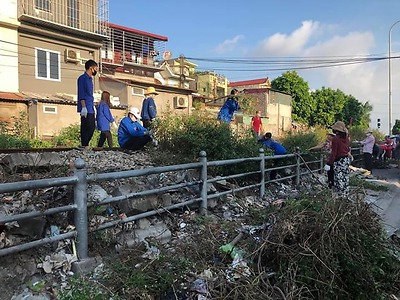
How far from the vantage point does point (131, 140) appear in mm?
7613

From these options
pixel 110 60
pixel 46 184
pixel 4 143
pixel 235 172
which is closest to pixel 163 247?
pixel 46 184

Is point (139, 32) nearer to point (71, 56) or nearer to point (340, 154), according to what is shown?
point (71, 56)

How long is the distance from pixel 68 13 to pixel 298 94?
30.5m

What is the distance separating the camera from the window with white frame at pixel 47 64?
19.5 m

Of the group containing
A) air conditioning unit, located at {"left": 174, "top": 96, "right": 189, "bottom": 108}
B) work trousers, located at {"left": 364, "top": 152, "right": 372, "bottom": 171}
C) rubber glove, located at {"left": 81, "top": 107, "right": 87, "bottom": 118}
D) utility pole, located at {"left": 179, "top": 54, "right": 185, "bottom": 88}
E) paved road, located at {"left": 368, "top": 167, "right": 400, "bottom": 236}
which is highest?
utility pole, located at {"left": 179, "top": 54, "right": 185, "bottom": 88}

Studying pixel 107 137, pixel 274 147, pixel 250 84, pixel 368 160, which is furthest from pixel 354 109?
pixel 107 137

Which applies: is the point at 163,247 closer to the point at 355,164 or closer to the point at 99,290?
the point at 99,290

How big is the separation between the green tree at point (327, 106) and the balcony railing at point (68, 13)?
102 ft

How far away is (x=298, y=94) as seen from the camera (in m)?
44.9

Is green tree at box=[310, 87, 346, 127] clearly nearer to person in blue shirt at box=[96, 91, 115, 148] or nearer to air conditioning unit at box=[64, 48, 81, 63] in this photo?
air conditioning unit at box=[64, 48, 81, 63]

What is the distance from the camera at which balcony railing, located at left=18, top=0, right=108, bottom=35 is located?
61.4 ft

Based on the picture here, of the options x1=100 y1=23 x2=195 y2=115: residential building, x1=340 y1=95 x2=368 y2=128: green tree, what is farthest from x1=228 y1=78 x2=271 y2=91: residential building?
x1=100 y1=23 x2=195 y2=115: residential building

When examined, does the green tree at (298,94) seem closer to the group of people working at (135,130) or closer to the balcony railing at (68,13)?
the balcony railing at (68,13)

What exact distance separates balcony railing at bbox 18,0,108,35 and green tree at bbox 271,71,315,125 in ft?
89.1
